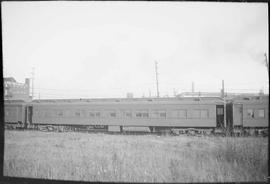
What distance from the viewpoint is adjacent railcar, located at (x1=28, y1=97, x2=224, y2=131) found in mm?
14930

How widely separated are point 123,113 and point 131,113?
26.1 inches

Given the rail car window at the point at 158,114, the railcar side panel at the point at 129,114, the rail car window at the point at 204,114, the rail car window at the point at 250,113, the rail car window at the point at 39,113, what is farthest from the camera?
the rail car window at the point at 39,113

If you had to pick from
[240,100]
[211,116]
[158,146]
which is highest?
[240,100]

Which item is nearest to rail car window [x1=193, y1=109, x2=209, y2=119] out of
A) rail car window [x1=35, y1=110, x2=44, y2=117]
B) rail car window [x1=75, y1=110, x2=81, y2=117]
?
rail car window [x1=75, y1=110, x2=81, y2=117]

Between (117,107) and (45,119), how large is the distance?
709cm

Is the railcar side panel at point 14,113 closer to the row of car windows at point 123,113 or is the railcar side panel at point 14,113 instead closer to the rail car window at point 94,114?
the row of car windows at point 123,113

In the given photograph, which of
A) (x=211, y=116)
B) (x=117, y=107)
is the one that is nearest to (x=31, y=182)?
(x=117, y=107)

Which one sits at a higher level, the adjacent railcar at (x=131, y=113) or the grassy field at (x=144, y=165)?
the adjacent railcar at (x=131, y=113)

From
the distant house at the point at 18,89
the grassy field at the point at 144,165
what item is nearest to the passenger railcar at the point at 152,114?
the grassy field at the point at 144,165

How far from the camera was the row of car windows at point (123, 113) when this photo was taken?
15.0 m

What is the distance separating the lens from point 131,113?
16.1m

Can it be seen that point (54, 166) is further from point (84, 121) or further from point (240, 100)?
point (240, 100)

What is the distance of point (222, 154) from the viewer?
27.0 ft

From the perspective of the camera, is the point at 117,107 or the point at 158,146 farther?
the point at 117,107
